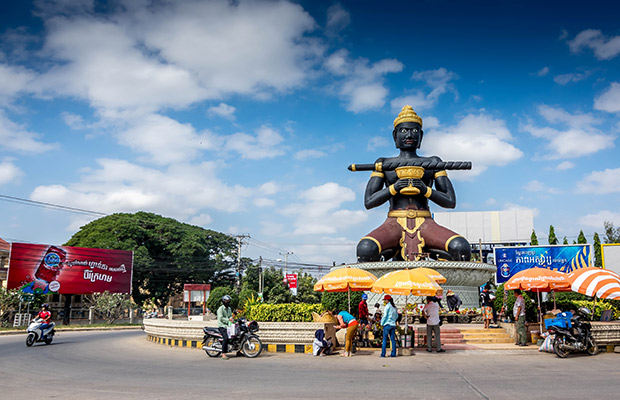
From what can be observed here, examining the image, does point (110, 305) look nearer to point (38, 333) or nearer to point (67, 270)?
point (67, 270)

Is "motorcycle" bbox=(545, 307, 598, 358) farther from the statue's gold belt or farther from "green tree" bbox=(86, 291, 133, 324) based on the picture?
"green tree" bbox=(86, 291, 133, 324)

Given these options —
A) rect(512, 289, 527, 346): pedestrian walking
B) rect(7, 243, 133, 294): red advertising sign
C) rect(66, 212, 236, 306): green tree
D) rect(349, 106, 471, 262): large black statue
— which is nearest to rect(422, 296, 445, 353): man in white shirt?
rect(512, 289, 527, 346): pedestrian walking

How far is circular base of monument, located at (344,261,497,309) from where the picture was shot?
20.5 m

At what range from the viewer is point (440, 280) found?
14656 millimetres

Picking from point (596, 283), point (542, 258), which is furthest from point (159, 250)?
point (596, 283)

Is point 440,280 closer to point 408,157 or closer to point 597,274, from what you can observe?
point 597,274

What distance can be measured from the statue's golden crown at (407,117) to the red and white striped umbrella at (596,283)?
40.5ft

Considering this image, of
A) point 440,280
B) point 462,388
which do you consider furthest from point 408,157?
point 462,388

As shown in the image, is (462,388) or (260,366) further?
(260,366)

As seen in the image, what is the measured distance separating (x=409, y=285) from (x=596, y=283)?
5328 millimetres

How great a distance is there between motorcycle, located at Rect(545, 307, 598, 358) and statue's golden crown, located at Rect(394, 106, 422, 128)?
46.2 feet

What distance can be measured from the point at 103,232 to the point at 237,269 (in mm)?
12863

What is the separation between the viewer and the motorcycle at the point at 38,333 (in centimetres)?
1716

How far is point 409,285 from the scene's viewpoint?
1277 cm
